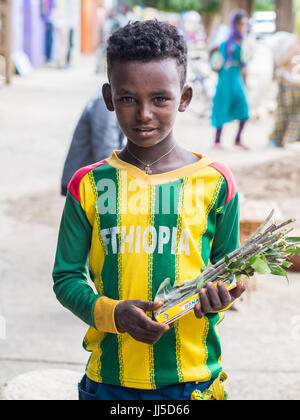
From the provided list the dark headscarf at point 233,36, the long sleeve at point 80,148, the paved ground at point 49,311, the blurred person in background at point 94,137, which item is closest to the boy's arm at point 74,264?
the paved ground at point 49,311

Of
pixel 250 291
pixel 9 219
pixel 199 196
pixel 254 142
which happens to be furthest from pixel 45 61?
pixel 199 196

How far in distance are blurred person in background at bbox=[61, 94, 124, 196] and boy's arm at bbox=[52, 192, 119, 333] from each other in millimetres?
2084

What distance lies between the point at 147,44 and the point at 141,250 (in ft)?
1.74

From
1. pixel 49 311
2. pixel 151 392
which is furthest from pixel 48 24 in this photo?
pixel 151 392

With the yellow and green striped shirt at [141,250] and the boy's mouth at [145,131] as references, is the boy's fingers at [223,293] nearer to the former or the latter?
the yellow and green striped shirt at [141,250]

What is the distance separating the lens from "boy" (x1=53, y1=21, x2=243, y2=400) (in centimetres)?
187

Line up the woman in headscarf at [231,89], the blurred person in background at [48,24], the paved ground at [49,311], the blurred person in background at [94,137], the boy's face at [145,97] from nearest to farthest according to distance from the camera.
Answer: the boy's face at [145,97] → the paved ground at [49,311] → the blurred person in background at [94,137] → the woman in headscarf at [231,89] → the blurred person in background at [48,24]

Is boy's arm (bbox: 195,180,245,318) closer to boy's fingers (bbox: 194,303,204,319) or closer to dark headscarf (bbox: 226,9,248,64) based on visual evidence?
boy's fingers (bbox: 194,303,204,319)

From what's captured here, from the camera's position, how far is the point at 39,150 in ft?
34.9

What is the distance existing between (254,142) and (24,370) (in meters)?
9.54

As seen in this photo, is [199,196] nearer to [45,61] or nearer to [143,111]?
[143,111]

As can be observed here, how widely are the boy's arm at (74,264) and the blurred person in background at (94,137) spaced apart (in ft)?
6.84

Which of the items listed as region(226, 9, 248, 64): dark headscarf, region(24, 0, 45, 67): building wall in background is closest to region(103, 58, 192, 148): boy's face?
region(226, 9, 248, 64): dark headscarf

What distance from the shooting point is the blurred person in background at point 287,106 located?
11.9 metres
